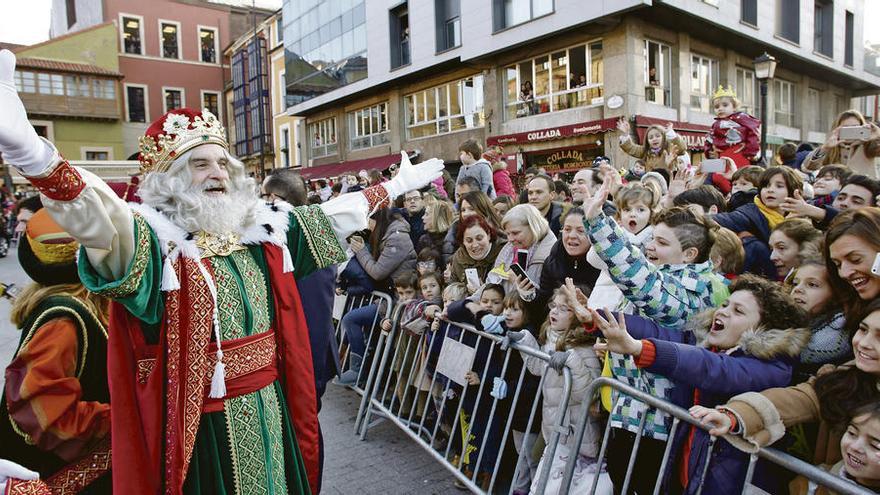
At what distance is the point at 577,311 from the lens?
91.0 inches

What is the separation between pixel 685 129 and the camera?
639 inches

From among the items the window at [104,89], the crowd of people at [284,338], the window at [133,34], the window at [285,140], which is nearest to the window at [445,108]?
the window at [285,140]

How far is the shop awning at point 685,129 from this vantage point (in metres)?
14.9

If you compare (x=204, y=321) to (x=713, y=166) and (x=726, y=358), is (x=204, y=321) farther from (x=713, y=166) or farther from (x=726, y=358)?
(x=713, y=166)

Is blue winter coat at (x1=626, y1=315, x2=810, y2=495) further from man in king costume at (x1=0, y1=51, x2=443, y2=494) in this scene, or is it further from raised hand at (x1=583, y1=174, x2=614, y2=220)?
man in king costume at (x1=0, y1=51, x2=443, y2=494)

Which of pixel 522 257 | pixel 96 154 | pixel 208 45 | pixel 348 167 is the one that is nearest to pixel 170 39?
pixel 208 45

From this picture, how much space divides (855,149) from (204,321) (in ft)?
17.5

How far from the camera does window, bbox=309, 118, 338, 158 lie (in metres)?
28.5

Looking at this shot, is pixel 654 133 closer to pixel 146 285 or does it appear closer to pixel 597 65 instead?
pixel 146 285

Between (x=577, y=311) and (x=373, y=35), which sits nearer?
(x=577, y=311)

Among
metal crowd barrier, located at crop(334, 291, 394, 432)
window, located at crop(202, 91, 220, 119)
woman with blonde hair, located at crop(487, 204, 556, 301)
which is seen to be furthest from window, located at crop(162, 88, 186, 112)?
woman with blonde hair, located at crop(487, 204, 556, 301)

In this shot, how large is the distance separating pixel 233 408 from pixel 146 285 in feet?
1.99

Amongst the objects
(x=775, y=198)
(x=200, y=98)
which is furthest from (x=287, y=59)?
(x=775, y=198)

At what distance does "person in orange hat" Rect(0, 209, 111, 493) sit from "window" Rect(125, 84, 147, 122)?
40901 millimetres
